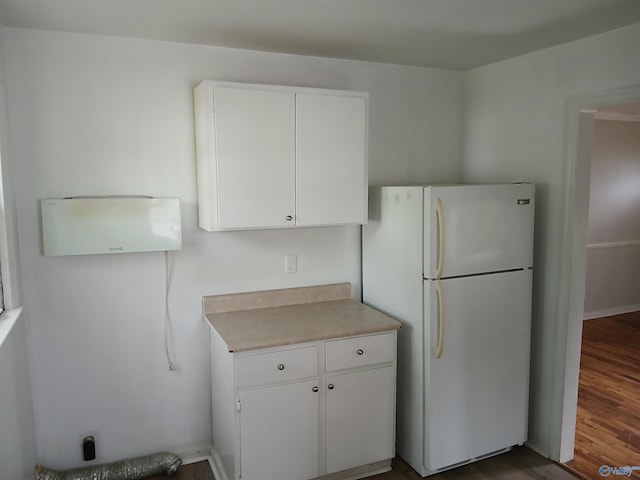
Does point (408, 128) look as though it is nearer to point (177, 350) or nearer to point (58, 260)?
point (177, 350)

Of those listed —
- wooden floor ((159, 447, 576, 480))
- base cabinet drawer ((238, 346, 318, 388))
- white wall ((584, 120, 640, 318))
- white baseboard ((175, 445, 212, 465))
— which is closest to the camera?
base cabinet drawer ((238, 346, 318, 388))

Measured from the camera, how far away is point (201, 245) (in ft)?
9.28

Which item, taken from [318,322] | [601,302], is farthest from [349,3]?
[601,302]

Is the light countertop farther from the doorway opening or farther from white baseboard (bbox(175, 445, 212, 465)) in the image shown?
the doorway opening

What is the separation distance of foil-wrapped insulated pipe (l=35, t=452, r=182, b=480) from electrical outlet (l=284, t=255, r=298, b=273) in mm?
1205

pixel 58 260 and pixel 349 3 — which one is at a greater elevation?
pixel 349 3

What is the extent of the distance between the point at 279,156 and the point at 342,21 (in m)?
0.71

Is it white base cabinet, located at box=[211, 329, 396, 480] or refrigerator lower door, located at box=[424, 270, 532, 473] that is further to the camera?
refrigerator lower door, located at box=[424, 270, 532, 473]

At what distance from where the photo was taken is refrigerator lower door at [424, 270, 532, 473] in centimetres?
267

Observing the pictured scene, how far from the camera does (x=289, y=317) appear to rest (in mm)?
2799

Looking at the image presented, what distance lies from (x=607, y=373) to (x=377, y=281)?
7.97 feet

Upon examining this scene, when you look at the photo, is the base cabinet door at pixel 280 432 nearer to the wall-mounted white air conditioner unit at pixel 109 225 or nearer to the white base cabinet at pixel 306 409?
the white base cabinet at pixel 306 409

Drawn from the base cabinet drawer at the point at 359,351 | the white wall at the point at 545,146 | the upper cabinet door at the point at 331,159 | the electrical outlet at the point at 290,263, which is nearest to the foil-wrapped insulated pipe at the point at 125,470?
the base cabinet drawer at the point at 359,351

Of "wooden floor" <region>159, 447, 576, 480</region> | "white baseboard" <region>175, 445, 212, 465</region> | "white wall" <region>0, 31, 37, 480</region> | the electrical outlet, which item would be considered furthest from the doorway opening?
"white wall" <region>0, 31, 37, 480</region>
